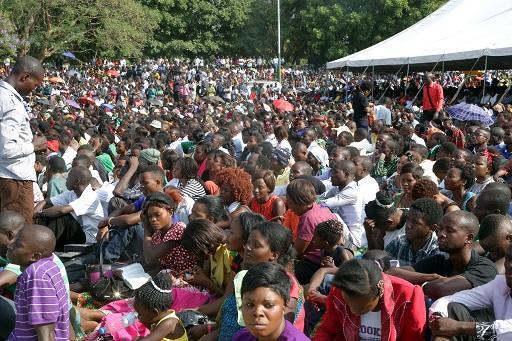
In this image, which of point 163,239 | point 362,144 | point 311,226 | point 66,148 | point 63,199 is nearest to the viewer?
point 311,226

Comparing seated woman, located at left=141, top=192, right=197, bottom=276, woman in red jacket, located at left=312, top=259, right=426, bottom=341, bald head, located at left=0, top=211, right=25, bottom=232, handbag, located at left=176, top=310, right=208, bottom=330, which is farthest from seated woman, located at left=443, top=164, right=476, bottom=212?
bald head, located at left=0, top=211, right=25, bottom=232

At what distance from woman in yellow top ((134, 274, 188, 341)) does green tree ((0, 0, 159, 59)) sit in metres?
20.7

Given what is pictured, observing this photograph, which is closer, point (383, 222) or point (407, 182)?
point (383, 222)

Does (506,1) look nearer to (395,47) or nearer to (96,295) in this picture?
(395,47)

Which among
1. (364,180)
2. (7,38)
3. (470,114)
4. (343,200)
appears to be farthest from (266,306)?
(7,38)

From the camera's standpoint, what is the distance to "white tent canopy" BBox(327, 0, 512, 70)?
17422 millimetres

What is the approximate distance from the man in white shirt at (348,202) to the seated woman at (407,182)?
39 centimetres

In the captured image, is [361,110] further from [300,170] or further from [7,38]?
[7,38]

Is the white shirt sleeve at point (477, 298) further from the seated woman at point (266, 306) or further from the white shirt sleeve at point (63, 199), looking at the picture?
the white shirt sleeve at point (63, 199)

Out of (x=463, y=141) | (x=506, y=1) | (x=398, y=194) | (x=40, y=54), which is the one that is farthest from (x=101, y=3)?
(x=398, y=194)

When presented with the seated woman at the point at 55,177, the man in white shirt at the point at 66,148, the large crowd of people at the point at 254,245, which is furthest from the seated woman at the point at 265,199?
the man in white shirt at the point at 66,148

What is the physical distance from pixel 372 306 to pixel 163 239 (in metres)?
2.40

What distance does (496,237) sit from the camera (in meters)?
4.43

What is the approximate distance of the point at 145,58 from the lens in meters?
43.6
